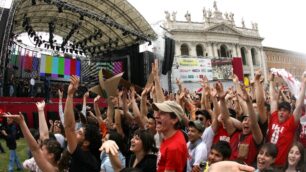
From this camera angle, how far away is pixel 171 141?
2605mm

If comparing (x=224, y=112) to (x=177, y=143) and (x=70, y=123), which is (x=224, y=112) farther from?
(x=70, y=123)

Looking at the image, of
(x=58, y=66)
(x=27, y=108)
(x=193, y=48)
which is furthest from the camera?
(x=193, y=48)

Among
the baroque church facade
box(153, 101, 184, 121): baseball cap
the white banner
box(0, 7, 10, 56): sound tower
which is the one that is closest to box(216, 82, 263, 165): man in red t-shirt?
box(153, 101, 184, 121): baseball cap

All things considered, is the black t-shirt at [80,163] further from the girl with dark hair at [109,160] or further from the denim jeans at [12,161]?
the denim jeans at [12,161]

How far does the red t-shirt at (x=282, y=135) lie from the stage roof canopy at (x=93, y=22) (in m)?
15.4

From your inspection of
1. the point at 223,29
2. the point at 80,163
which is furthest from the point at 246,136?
the point at 223,29

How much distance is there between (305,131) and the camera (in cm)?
393

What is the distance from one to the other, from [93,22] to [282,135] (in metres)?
21.6

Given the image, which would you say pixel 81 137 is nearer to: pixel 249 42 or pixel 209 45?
Result: pixel 209 45

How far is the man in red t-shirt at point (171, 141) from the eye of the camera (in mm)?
2449

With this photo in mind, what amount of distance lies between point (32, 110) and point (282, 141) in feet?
40.8

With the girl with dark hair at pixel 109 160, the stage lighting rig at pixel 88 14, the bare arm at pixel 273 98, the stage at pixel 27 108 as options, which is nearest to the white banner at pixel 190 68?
the stage lighting rig at pixel 88 14

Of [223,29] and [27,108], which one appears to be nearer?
[27,108]

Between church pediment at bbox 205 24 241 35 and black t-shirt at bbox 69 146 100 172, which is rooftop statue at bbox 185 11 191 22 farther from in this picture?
black t-shirt at bbox 69 146 100 172
